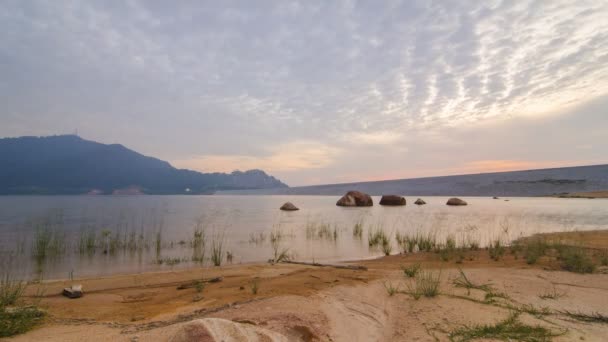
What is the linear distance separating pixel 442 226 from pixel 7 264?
1791 cm

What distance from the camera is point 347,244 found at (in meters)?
12.6

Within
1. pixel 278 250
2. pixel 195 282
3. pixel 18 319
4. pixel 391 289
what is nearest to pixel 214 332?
pixel 18 319

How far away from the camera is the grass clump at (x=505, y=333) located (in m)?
3.21

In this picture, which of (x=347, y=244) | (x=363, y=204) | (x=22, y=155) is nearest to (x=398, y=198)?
(x=363, y=204)

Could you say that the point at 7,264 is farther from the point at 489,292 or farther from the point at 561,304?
the point at 561,304

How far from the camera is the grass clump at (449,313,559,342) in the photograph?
3.21m

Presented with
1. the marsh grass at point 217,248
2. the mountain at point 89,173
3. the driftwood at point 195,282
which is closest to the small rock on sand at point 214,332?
the driftwood at point 195,282

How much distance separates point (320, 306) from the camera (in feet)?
14.2

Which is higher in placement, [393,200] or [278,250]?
[393,200]

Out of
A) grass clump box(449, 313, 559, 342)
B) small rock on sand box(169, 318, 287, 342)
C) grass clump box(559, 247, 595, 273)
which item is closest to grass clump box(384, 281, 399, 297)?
grass clump box(449, 313, 559, 342)

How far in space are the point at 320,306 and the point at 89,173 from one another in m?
164

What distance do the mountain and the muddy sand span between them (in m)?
145

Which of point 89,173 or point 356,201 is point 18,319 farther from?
point 89,173

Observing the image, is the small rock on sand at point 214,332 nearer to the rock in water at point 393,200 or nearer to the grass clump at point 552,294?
the grass clump at point 552,294
